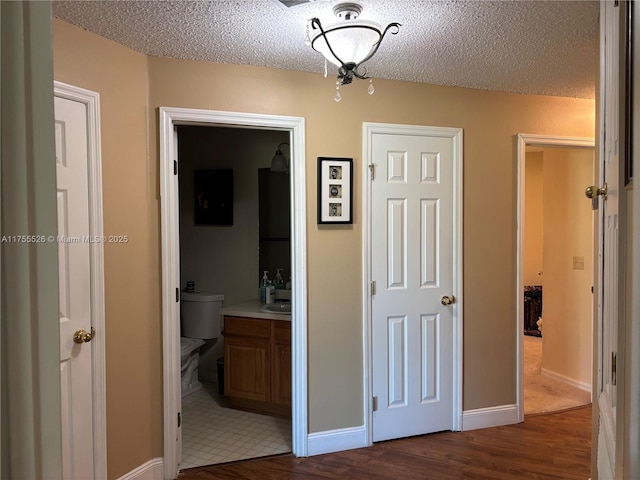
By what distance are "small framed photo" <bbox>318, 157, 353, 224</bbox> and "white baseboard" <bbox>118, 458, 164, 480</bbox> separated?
1.67m

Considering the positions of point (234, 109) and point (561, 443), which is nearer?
point (234, 109)

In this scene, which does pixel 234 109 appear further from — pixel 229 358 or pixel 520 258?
pixel 520 258

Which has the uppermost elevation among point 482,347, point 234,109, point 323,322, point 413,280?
point 234,109

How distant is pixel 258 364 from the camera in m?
3.58

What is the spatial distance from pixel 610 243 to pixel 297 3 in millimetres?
1483

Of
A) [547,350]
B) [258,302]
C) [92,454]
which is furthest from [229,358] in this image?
[547,350]

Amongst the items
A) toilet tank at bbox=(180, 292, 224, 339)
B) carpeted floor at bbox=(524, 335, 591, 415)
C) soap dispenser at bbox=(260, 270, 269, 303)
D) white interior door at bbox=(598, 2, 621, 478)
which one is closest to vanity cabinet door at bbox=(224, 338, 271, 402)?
soap dispenser at bbox=(260, 270, 269, 303)

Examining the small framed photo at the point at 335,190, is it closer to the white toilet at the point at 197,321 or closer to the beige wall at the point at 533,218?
the white toilet at the point at 197,321

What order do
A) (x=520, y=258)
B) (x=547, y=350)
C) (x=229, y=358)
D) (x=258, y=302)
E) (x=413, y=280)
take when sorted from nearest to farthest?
(x=413, y=280), (x=520, y=258), (x=229, y=358), (x=258, y=302), (x=547, y=350)

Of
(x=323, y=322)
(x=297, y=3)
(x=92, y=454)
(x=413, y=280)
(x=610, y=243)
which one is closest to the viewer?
(x=610, y=243)

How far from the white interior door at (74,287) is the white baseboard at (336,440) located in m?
1.27

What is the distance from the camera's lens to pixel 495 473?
2.74 m

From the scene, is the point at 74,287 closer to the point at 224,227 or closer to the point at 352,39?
the point at 352,39

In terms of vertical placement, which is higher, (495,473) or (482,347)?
(482,347)
